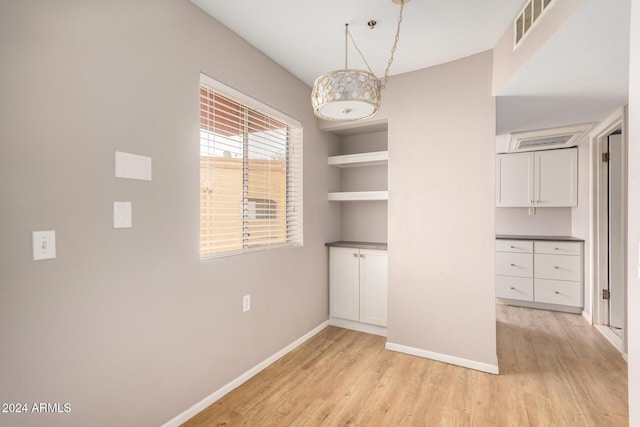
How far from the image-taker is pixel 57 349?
51.2 inches

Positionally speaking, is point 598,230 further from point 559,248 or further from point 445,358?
point 445,358

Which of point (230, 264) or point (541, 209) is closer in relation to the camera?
point (230, 264)

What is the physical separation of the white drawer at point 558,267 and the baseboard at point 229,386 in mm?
3095

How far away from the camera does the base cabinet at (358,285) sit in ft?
10.2

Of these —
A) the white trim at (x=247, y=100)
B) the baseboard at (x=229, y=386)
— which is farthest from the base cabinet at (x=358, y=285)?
the white trim at (x=247, y=100)

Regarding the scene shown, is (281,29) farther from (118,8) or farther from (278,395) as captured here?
(278,395)

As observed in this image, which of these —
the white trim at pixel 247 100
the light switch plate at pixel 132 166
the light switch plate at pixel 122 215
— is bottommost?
the light switch plate at pixel 122 215

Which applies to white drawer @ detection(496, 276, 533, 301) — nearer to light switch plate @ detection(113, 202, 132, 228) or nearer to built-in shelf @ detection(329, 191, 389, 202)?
built-in shelf @ detection(329, 191, 389, 202)

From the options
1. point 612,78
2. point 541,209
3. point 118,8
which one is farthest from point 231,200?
point 541,209

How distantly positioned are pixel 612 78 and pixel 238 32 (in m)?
2.53

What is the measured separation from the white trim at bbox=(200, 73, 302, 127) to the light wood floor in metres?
2.08

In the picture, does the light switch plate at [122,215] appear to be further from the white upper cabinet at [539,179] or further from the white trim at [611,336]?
the white upper cabinet at [539,179]

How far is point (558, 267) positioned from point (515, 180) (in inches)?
49.5

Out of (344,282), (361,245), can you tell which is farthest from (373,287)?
(361,245)
